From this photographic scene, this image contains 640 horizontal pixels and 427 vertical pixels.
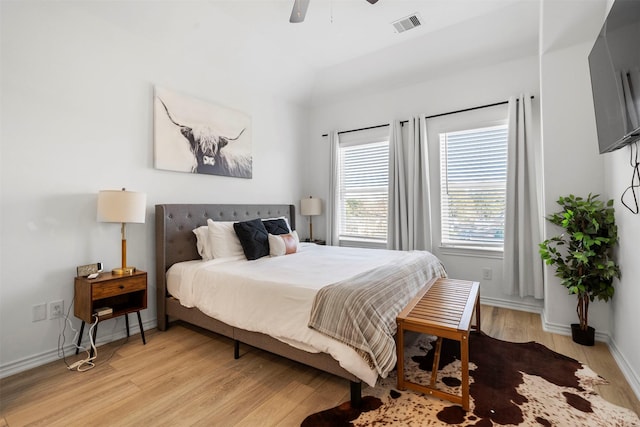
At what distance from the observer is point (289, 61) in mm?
4117

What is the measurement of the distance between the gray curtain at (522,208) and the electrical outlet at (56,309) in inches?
172

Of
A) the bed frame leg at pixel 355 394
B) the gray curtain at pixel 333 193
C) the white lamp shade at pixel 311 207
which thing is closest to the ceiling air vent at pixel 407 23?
the gray curtain at pixel 333 193

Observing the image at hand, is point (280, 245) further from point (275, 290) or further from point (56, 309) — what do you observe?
point (56, 309)

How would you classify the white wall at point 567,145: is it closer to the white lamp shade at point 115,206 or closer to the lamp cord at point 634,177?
the lamp cord at point 634,177

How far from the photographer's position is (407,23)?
3.33 metres

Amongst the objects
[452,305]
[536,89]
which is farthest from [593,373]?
[536,89]

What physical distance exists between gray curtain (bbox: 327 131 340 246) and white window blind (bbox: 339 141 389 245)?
12 cm

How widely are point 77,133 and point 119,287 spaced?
1.36 m

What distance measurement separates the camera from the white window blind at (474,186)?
142 inches

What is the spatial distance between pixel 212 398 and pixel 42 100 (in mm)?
2603

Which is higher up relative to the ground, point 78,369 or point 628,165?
point 628,165

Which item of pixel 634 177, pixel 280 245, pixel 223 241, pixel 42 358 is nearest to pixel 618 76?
pixel 634 177

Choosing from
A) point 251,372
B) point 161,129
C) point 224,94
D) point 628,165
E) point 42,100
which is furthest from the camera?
point 224,94

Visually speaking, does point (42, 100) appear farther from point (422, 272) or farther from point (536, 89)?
point (536, 89)
